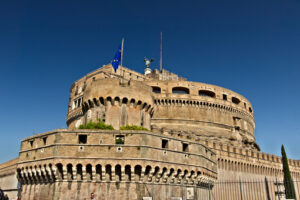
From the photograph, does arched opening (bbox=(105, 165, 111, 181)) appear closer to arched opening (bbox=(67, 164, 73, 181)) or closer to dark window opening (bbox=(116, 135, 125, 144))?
dark window opening (bbox=(116, 135, 125, 144))

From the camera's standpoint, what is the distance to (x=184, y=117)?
4412 centimetres

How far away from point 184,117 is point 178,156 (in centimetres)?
2332

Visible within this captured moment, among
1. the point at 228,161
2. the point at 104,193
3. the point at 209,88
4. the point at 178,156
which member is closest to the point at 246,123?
the point at 209,88

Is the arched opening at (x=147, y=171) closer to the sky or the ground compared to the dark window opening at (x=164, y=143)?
closer to the ground

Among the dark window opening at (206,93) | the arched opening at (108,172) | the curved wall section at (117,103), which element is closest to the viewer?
the arched opening at (108,172)

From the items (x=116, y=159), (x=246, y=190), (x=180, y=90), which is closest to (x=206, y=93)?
(x=180, y=90)

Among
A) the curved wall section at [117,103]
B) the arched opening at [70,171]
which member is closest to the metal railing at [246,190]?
the curved wall section at [117,103]

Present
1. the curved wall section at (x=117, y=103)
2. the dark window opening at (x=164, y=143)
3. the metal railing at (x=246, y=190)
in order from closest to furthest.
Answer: the dark window opening at (x=164, y=143) → the curved wall section at (x=117, y=103) → the metal railing at (x=246, y=190)

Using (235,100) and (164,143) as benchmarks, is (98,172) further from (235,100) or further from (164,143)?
(235,100)

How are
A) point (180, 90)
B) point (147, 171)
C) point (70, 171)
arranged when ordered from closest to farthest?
point (70, 171), point (147, 171), point (180, 90)

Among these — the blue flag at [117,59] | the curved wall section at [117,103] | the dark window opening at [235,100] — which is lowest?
the curved wall section at [117,103]

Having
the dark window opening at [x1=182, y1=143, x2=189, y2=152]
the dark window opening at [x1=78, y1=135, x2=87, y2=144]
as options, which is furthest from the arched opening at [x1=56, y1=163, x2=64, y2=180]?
the dark window opening at [x1=182, y1=143, x2=189, y2=152]

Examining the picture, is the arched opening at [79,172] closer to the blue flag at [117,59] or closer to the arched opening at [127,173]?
the arched opening at [127,173]

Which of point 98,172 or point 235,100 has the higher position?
point 235,100
